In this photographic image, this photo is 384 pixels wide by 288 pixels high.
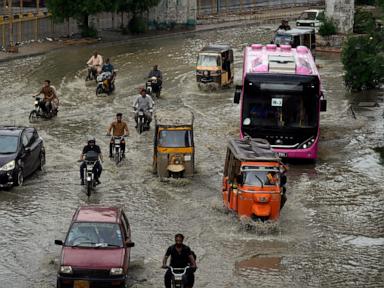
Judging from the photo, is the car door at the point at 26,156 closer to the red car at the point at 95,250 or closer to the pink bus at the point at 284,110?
the pink bus at the point at 284,110

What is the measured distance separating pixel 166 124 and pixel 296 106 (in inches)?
173

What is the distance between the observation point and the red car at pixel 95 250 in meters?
17.8

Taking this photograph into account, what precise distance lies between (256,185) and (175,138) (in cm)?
530

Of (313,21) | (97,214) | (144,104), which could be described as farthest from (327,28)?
(97,214)

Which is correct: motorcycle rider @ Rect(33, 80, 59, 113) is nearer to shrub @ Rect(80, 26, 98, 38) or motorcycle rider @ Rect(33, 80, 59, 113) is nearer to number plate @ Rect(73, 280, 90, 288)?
number plate @ Rect(73, 280, 90, 288)

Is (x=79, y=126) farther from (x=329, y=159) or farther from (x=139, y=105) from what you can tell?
(x=329, y=159)

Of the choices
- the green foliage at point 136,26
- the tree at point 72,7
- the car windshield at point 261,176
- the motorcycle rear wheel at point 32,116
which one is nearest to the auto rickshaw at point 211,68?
the motorcycle rear wheel at point 32,116

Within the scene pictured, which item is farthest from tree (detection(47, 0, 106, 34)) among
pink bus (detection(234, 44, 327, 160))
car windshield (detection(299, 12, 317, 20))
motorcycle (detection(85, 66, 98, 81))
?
pink bus (detection(234, 44, 327, 160))

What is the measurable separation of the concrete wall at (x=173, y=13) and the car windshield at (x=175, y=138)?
4238 cm

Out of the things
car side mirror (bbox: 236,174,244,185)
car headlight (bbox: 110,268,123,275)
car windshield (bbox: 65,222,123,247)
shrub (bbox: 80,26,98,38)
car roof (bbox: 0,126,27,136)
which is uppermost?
shrub (bbox: 80,26,98,38)

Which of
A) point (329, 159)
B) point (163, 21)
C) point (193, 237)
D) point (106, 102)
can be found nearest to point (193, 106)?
point (106, 102)

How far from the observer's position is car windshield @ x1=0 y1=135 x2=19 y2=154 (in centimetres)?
2650

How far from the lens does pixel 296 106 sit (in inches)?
1175

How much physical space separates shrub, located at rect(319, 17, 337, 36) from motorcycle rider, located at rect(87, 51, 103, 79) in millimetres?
21592
